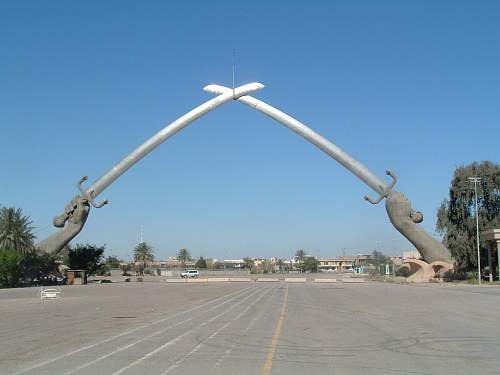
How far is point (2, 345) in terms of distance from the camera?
1493 cm

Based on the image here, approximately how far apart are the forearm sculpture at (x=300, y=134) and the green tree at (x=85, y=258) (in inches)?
425

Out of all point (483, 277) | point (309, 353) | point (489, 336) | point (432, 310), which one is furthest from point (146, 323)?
point (483, 277)

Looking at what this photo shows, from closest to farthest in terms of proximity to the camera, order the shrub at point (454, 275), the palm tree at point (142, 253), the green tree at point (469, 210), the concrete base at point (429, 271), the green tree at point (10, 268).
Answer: the green tree at point (10, 268), the concrete base at point (429, 271), the shrub at point (454, 275), the green tree at point (469, 210), the palm tree at point (142, 253)

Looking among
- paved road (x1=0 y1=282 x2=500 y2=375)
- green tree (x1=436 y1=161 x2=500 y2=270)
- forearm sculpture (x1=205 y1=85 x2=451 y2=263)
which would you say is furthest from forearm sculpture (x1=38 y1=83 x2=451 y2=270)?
paved road (x1=0 y1=282 x2=500 y2=375)

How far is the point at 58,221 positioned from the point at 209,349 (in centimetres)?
6281

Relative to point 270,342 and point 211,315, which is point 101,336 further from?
point 211,315

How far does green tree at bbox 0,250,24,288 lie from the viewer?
60925 mm

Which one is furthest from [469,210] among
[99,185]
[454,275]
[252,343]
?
[252,343]

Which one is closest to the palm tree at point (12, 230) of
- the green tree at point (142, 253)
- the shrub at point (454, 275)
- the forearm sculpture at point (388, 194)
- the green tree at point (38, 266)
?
the green tree at point (38, 266)

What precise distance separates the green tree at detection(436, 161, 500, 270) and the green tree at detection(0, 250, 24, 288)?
52.1m

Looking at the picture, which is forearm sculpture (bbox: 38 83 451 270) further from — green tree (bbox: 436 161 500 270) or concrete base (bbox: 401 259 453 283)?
green tree (bbox: 436 161 500 270)

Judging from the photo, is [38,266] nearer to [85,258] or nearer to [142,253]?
[85,258]

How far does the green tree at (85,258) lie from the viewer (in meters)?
82.8

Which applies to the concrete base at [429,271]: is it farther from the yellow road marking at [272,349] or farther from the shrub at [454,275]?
the yellow road marking at [272,349]
